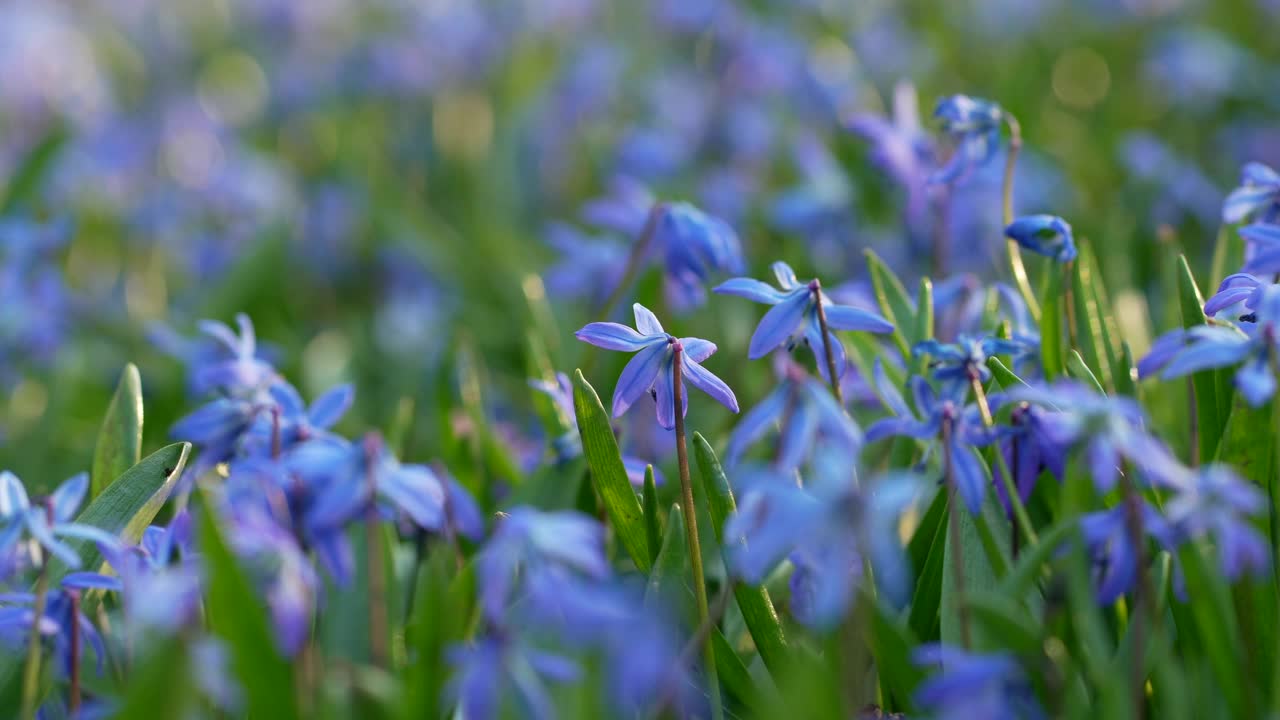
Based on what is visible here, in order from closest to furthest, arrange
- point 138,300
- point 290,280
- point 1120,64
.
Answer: point 138,300, point 290,280, point 1120,64

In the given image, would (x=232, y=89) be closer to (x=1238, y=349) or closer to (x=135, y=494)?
(x=135, y=494)

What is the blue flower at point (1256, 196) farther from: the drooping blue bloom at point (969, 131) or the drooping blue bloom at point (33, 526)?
the drooping blue bloom at point (33, 526)

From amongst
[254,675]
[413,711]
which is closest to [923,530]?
[413,711]

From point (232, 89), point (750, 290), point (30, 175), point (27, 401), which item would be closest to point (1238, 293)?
point (750, 290)

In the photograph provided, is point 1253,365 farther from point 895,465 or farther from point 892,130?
point 892,130

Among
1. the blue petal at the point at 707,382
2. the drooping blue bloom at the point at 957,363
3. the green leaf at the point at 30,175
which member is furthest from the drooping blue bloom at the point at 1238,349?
the green leaf at the point at 30,175
